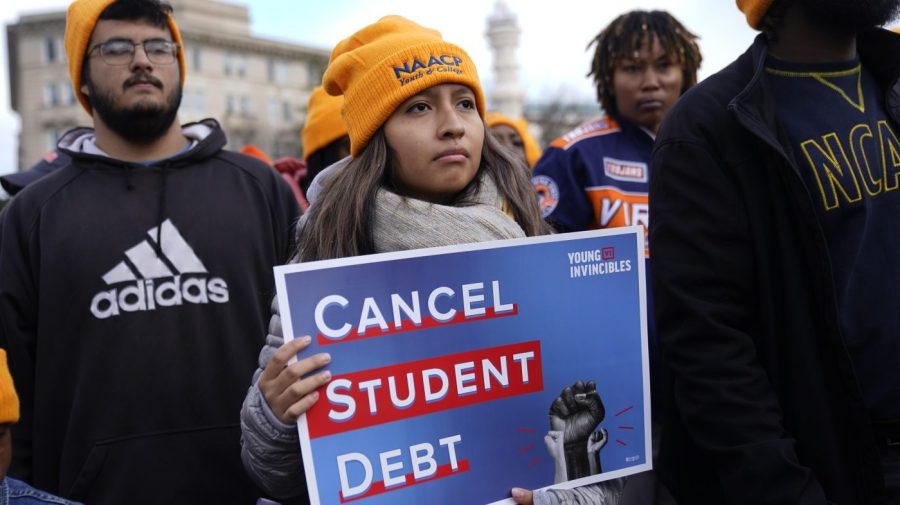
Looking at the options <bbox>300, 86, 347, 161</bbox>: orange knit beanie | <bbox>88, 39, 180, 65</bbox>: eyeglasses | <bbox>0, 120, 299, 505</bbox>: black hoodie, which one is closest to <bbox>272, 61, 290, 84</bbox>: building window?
<bbox>300, 86, 347, 161</bbox>: orange knit beanie

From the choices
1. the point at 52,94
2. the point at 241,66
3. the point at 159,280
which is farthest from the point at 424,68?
the point at 241,66

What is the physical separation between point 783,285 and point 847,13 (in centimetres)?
69

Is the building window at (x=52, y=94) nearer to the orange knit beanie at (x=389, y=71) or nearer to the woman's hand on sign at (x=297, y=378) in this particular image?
the orange knit beanie at (x=389, y=71)

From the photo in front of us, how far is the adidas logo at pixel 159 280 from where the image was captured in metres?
3.12

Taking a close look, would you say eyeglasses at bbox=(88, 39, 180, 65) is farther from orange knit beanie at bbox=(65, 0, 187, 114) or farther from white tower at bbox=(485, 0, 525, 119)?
white tower at bbox=(485, 0, 525, 119)

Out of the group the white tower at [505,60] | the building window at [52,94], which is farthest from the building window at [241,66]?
the white tower at [505,60]

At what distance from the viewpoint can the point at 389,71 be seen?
236 centimetres

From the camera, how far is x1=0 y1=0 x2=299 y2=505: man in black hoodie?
3.04 metres

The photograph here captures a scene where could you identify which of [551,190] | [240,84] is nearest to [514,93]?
[240,84]

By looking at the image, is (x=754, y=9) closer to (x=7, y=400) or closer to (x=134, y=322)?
(x=134, y=322)

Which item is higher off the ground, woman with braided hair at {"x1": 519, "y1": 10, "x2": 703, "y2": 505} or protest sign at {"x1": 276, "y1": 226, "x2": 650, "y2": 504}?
woman with braided hair at {"x1": 519, "y1": 10, "x2": 703, "y2": 505}

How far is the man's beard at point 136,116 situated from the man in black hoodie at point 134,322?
14mm

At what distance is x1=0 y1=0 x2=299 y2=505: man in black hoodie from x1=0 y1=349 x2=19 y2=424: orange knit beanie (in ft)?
0.85

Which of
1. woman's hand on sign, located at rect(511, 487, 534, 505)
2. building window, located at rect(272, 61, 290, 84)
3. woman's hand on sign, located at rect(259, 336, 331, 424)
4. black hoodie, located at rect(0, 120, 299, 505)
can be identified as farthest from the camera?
building window, located at rect(272, 61, 290, 84)
